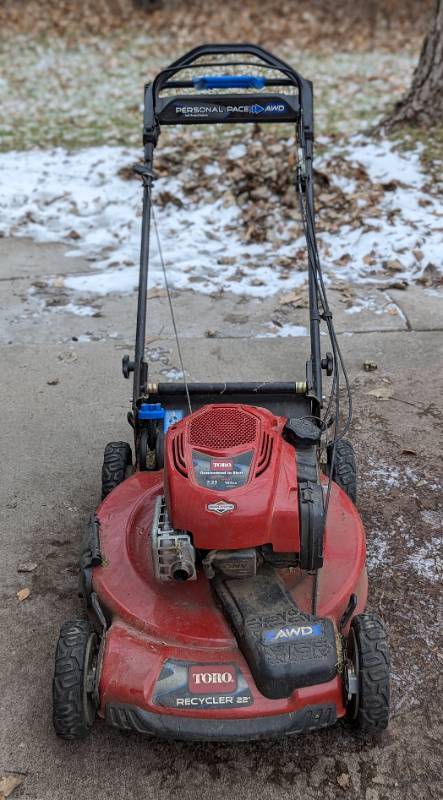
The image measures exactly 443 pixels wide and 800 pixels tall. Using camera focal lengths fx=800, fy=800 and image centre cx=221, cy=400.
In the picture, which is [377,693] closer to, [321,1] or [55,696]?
[55,696]

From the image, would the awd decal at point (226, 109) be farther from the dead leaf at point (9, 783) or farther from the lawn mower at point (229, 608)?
the dead leaf at point (9, 783)

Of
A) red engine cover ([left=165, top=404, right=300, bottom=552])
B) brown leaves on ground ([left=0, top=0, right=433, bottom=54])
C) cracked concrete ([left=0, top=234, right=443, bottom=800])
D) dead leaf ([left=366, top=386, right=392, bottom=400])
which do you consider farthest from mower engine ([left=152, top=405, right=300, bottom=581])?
brown leaves on ground ([left=0, top=0, right=433, bottom=54])

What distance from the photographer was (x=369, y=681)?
2.27 m

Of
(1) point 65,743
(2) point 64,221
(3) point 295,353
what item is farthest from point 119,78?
(1) point 65,743

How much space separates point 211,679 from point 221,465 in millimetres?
610

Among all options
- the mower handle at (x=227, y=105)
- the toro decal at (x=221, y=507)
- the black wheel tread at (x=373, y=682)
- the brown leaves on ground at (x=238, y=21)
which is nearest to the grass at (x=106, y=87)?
the brown leaves on ground at (x=238, y=21)

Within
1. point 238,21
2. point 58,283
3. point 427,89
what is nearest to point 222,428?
point 58,283

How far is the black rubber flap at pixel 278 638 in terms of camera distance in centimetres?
221

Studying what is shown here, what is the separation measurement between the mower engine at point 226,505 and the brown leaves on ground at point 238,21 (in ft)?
32.4

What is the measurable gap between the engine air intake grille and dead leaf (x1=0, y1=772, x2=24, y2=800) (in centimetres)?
111

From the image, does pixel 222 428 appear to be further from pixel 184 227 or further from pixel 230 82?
pixel 184 227

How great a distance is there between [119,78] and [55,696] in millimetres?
9098

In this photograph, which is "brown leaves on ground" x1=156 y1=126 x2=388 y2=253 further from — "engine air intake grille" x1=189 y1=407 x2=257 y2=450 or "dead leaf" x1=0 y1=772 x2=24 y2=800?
"dead leaf" x1=0 y1=772 x2=24 y2=800

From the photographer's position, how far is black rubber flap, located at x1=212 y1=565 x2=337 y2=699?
2209mm
